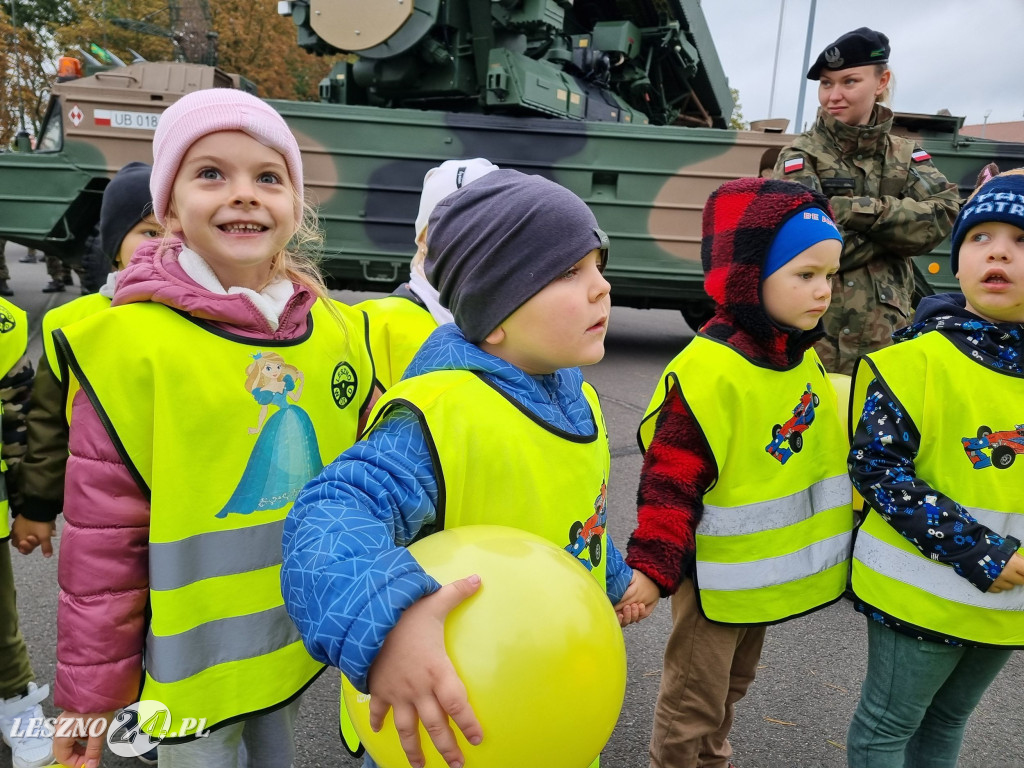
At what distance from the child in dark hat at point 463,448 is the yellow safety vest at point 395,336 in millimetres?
913

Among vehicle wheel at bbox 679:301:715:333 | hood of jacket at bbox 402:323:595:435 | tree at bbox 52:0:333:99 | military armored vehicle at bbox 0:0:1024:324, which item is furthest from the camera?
tree at bbox 52:0:333:99

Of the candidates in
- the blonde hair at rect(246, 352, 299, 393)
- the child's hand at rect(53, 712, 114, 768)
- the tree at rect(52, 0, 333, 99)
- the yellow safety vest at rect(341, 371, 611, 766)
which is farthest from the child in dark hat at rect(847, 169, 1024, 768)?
the tree at rect(52, 0, 333, 99)

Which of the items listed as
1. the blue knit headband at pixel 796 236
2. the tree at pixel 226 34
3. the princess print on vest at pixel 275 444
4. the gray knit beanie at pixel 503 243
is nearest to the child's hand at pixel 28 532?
the princess print on vest at pixel 275 444

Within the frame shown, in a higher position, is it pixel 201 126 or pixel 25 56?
pixel 25 56

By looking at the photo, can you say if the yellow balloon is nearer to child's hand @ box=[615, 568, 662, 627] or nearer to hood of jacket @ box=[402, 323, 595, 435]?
hood of jacket @ box=[402, 323, 595, 435]

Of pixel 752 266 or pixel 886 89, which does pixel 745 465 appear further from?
pixel 886 89

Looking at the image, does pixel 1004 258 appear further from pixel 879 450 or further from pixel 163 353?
pixel 163 353

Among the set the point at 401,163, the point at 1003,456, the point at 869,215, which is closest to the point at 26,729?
the point at 1003,456

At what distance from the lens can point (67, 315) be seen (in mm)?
2176

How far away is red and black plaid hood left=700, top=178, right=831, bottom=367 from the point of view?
1.90 meters

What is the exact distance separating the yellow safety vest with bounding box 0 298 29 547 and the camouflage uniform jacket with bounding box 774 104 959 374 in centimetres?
279

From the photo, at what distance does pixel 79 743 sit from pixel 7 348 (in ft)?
3.29

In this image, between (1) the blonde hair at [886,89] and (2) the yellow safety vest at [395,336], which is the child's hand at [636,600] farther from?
(1) the blonde hair at [886,89]

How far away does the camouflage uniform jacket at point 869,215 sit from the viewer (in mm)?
3221
